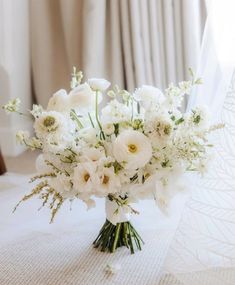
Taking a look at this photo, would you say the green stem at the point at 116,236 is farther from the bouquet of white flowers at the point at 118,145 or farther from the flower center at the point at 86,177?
the flower center at the point at 86,177

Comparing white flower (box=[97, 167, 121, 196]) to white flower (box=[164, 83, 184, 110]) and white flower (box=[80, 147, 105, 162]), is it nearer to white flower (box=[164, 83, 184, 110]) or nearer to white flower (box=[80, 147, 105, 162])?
white flower (box=[80, 147, 105, 162])

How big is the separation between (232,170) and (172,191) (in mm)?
195

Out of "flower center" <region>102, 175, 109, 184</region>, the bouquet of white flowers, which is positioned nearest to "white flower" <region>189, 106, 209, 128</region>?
the bouquet of white flowers

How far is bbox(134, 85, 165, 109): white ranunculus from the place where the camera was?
103 centimetres

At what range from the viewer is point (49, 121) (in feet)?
3.20

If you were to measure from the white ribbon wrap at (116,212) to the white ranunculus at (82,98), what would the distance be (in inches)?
9.8

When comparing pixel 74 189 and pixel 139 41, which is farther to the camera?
pixel 139 41

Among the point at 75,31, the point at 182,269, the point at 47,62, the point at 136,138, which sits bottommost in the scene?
the point at 182,269

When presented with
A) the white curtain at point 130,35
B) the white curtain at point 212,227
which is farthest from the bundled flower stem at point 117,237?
the white curtain at point 130,35

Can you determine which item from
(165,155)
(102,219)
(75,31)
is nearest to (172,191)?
(165,155)

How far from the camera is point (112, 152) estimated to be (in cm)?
99

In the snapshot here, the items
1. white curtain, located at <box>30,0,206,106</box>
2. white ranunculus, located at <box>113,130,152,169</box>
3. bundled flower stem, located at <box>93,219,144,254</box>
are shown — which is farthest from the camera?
white curtain, located at <box>30,0,206,106</box>

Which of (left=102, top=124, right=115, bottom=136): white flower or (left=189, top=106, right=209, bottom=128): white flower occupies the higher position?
(left=189, top=106, right=209, bottom=128): white flower

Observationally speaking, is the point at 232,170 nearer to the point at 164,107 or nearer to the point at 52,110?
the point at 164,107
